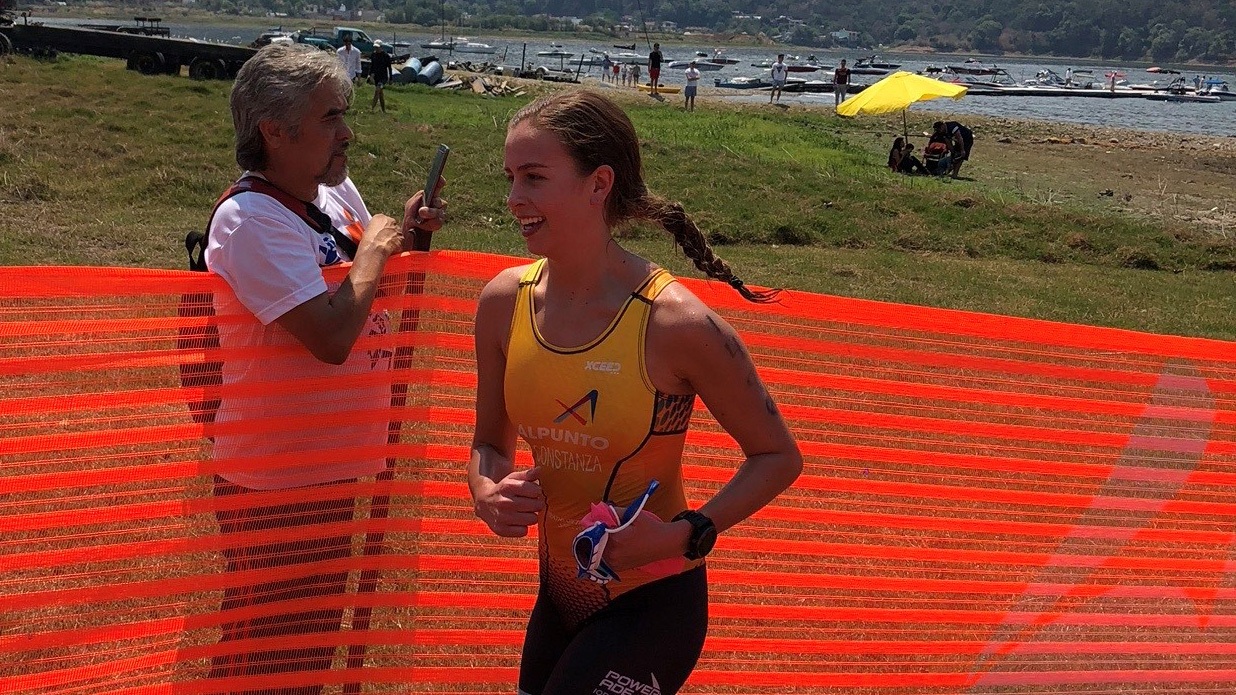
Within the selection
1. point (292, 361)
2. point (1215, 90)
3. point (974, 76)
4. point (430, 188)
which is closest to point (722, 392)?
point (430, 188)

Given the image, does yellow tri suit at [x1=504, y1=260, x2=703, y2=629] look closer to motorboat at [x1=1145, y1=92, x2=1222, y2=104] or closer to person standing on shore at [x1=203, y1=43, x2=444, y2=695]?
person standing on shore at [x1=203, y1=43, x2=444, y2=695]

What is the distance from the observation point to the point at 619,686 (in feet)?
8.57

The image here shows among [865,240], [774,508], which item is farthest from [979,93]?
[774,508]

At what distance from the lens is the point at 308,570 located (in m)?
3.60

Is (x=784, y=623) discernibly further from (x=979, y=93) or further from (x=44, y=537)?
(x=979, y=93)

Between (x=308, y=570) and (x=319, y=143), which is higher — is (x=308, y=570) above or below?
below

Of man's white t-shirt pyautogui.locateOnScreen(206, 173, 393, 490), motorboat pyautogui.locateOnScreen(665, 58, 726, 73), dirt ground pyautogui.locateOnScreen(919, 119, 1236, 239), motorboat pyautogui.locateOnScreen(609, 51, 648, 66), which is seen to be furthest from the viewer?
motorboat pyautogui.locateOnScreen(665, 58, 726, 73)

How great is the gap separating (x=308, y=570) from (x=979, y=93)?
294ft

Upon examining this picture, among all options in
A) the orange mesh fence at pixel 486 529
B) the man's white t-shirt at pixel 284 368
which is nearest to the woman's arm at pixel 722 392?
the man's white t-shirt at pixel 284 368

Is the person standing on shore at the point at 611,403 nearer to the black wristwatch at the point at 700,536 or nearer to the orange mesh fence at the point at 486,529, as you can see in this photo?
the black wristwatch at the point at 700,536

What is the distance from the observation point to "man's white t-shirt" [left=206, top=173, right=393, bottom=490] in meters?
3.07

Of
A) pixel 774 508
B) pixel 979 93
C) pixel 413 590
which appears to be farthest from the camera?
pixel 979 93

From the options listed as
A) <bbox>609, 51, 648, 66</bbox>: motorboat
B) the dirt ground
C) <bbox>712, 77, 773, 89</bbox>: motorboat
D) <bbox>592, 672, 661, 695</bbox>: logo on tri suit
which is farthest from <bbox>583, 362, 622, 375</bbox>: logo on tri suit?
<bbox>712, 77, 773, 89</bbox>: motorboat

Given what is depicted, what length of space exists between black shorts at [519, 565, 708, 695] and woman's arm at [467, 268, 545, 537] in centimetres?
A: 30
